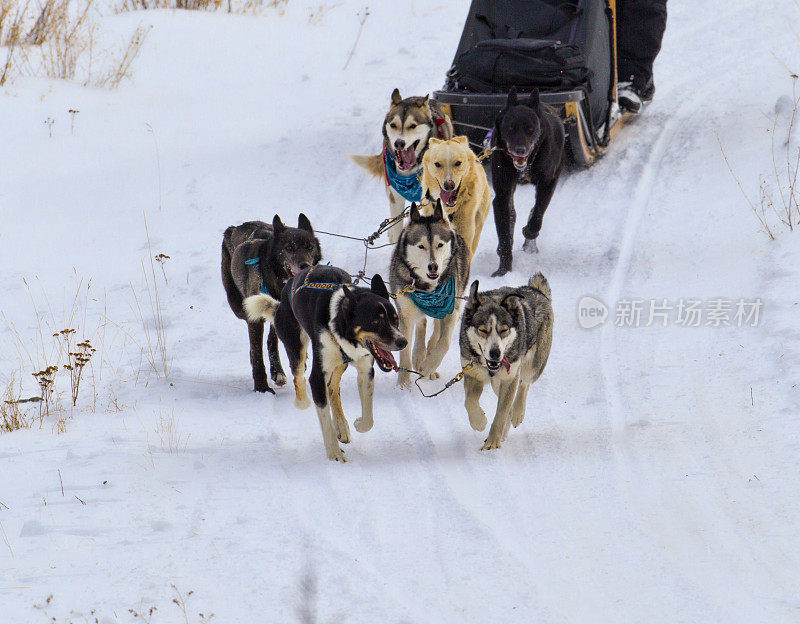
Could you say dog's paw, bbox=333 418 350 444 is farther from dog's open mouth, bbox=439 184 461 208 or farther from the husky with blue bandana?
the husky with blue bandana

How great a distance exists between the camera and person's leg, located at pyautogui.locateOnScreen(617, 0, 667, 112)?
26.1ft

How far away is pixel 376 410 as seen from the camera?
448 cm

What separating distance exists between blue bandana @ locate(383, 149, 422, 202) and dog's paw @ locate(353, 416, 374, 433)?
2.36 metres

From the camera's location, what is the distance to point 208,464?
12.5ft

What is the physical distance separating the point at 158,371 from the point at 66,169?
3.55 metres

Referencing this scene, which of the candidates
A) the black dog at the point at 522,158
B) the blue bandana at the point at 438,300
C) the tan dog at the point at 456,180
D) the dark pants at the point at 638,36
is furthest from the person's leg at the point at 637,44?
the blue bandana at the point at 438,300

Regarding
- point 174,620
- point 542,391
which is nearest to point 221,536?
point 174,620

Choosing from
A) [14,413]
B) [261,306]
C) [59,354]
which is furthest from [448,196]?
[14,413]

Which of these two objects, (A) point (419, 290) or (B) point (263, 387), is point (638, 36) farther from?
(B) point (263, 387)

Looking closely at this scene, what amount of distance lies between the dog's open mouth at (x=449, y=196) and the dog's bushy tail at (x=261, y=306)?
1460 mm

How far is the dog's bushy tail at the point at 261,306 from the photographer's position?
4469 millimetres

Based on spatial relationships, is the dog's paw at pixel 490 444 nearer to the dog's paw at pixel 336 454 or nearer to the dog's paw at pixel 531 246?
the dog's paw at pixel 336 454

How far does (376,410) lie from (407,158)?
2105 millimetres

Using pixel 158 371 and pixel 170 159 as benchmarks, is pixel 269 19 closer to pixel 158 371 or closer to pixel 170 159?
pixel 170 159
